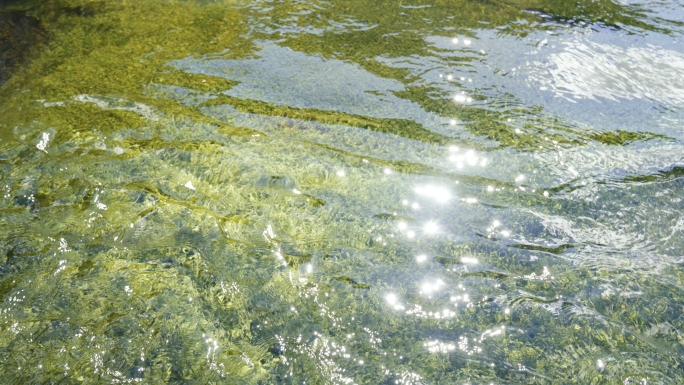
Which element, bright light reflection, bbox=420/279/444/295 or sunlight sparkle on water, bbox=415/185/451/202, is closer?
bright light reflection, bbox=420/279/444/295

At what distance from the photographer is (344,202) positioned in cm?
273

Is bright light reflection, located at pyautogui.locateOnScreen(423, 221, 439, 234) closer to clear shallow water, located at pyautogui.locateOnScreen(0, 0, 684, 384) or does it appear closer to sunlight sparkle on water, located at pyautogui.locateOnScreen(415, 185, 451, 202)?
clear shallow water, located at pyautogui.locateOnScreen(0, 0, 684, 384)

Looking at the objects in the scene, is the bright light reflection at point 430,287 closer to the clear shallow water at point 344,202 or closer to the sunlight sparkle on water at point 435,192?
the clear shallow water at point 344,202

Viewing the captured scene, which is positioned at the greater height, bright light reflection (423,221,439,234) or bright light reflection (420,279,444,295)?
bright light reflection (423,221,439,234)

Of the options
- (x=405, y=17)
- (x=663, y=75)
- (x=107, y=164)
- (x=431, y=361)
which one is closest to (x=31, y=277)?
(x=107, y=164)

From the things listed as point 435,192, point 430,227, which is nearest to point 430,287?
point 430,227

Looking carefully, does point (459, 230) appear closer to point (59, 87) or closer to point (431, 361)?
point (431, 361)

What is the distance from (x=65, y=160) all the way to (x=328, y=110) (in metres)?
1.63

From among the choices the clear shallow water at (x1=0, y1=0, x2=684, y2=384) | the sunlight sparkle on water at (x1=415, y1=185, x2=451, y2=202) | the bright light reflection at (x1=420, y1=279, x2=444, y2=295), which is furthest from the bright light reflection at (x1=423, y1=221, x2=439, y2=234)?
the bright light reflection at (x1=420, y1=279, x2=444, y2=295)

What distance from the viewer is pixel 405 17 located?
14.8 ft

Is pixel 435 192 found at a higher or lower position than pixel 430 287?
higher

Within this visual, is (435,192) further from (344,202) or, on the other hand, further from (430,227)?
(344,202)

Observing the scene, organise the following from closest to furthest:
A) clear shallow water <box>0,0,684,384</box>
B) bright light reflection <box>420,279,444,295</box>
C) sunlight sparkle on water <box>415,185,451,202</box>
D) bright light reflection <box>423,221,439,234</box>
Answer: clear shallow water <box>0,0,684,384</box>, bright light reflection <box>420,279,444,295</box>, bright light reflection <box>423,221,439,234</box>, sunlight sparkle on water <box>415,185,451,202</box>

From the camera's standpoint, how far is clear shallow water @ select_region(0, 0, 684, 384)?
2016 mm
